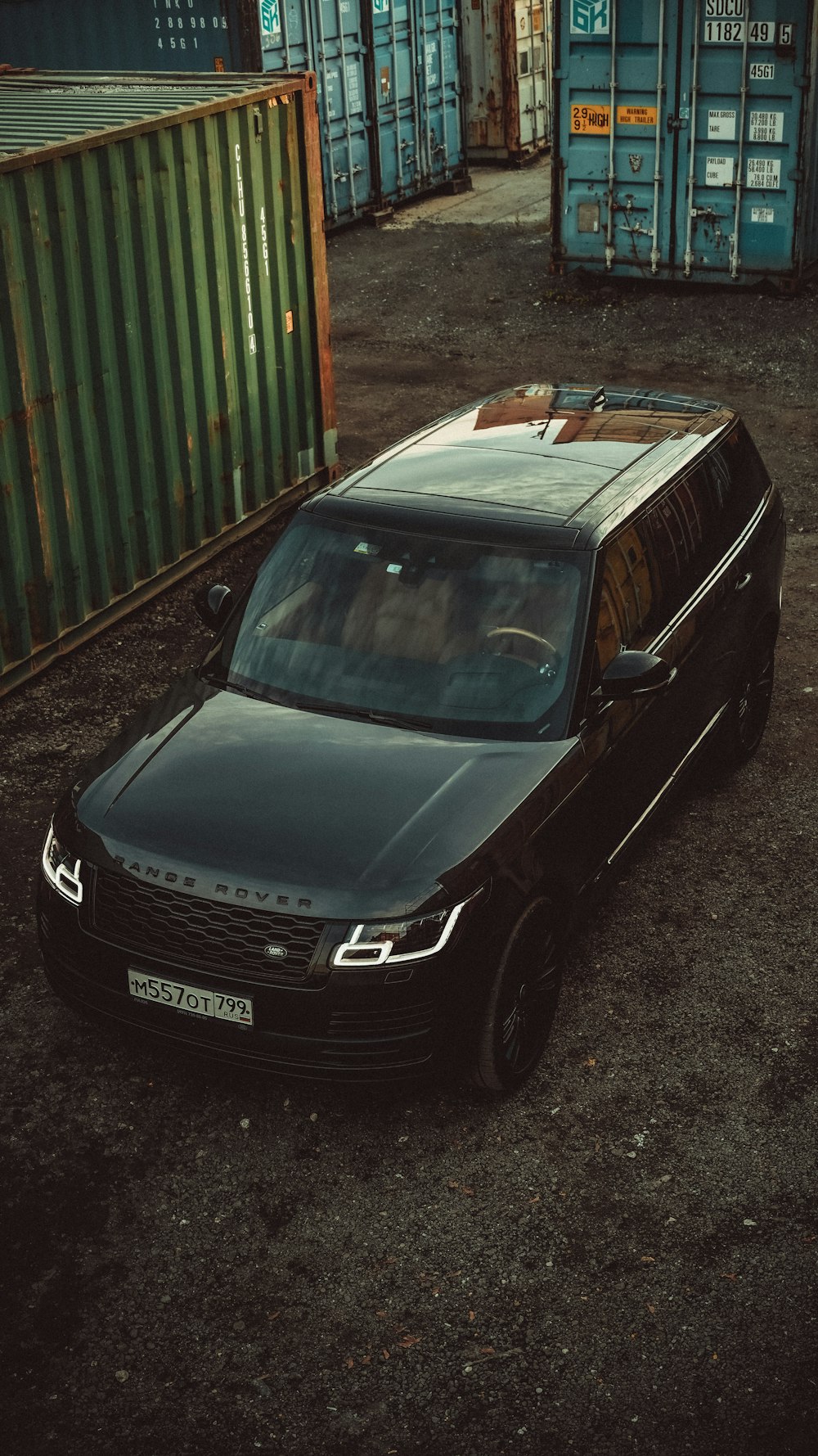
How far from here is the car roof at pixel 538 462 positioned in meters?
5.72

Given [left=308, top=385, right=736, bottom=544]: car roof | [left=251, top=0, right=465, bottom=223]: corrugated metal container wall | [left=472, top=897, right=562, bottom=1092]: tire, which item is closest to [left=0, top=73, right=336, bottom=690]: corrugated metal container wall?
[left=308, top=385, right=736, bottom=544]: car roof

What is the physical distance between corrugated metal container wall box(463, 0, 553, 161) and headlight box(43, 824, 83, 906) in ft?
58.1

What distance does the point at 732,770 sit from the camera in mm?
7340

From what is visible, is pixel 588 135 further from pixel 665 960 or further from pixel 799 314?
pixel 665 960

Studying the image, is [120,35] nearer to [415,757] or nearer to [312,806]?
[415,757]

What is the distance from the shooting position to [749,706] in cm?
721

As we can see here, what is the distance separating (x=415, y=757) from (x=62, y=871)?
4.20ft

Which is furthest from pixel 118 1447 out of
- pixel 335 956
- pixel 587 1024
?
pixel 587 1024

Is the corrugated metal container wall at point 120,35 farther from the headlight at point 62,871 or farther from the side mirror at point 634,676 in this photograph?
the headlight at point 62,871

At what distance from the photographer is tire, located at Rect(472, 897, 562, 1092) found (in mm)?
4820

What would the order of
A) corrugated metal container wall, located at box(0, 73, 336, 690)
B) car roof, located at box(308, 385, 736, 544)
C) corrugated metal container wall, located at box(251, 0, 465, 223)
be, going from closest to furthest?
car roof, located at box(308, 385, 736, 544)
corrugated metal container wall, located at box(0, 73, 336, 690)
corrugated metal container wall, located at box(251, 0, 465, 223)

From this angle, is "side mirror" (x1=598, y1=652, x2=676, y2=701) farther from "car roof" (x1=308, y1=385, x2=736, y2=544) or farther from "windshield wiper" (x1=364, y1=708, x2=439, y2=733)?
"windshield wiper" (x1=364, y1=708, x2=439, y2=733)

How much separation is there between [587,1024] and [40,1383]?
2.41 m

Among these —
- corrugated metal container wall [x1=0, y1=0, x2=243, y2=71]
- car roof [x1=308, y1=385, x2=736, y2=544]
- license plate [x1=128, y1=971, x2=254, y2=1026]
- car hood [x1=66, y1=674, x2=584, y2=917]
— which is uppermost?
corrugated metal container wall [x1=0, y1=0, x2=243, y2=71]
